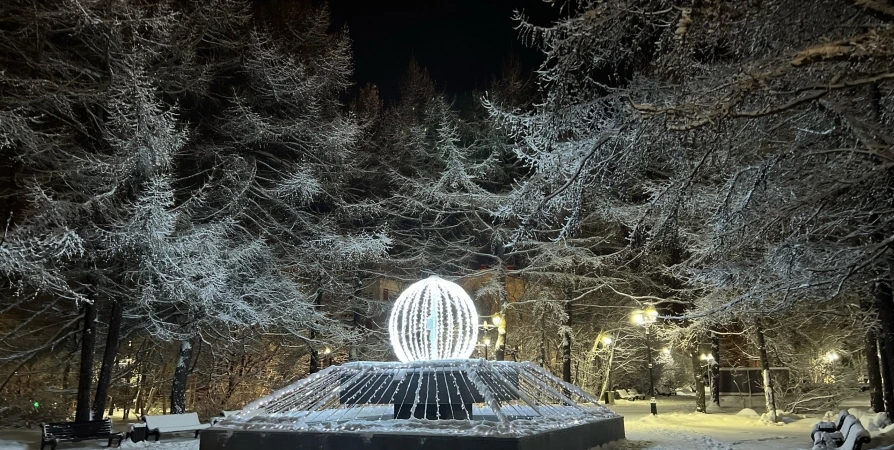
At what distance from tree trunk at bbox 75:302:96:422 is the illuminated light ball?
7.20 meters

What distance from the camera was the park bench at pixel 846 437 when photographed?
27.0 ft

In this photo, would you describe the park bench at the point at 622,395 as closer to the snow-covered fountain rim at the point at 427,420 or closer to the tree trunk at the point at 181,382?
the snow-covered fountain rim at the point at 427,420

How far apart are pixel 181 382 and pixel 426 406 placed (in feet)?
30.0

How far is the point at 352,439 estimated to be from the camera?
8.28m

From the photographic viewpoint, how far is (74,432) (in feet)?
39.8

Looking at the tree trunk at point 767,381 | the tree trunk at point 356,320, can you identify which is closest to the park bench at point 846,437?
the tree trunk at point 767,381

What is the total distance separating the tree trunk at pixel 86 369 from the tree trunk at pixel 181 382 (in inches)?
108

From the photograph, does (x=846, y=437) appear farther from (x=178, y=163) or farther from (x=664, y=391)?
(x=664, y=391)

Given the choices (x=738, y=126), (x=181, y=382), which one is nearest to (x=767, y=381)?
(x=738, y=126)

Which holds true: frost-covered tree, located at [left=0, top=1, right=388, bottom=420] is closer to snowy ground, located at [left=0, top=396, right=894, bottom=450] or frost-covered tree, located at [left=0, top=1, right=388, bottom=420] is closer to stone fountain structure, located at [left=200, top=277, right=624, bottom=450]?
snowy ground, located at [left=0, top=396, right=894, bottom=450]

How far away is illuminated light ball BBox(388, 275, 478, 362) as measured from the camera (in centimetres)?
1098

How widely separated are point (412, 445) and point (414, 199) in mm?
13137

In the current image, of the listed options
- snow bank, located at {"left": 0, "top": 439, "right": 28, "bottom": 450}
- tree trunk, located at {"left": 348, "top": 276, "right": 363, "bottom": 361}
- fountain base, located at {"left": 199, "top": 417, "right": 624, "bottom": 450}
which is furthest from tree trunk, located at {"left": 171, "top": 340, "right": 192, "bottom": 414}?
fountain base, located at {"left": 199, "top": 417, "right": 624, "bottom": 450}

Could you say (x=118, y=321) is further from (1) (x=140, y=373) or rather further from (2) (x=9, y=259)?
(1) (x=140, y=373)
